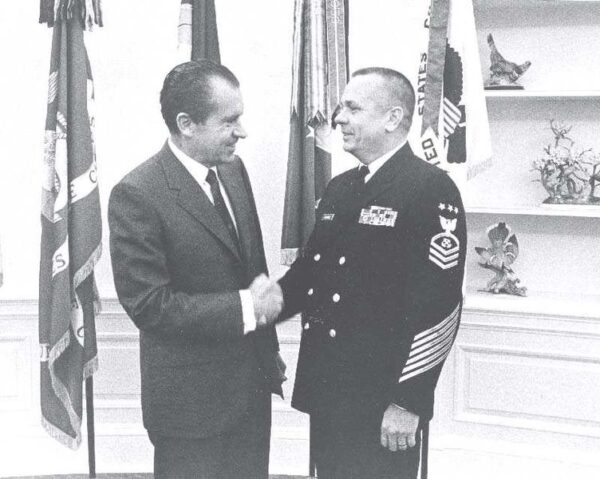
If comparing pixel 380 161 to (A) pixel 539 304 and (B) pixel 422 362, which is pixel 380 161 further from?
(A) pixel 539 304

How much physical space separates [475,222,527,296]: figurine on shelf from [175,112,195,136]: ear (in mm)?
1823

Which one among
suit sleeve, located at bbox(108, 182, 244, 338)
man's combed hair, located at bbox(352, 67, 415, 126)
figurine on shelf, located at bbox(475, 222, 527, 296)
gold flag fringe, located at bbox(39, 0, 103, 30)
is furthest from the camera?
figurine on shelf, located at bbox(475, 222, 527, 296)

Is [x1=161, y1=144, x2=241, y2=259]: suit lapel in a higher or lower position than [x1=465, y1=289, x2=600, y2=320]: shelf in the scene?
higher

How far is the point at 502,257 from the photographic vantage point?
3236 millimetres

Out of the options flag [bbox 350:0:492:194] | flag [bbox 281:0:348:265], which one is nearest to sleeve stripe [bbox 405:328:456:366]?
flag [bbox 350:0:492:194]

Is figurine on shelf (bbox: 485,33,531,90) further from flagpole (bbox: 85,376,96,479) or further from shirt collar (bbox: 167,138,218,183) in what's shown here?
flagpole (bbox: 85,376,96,479)

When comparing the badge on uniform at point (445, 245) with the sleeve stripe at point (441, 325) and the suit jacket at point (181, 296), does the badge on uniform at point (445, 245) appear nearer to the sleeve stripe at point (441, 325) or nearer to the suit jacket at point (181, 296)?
the sleeve stripe at point (441, 325)

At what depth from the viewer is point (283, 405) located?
3.39 m

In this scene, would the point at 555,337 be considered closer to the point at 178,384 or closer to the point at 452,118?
the point at 452,118

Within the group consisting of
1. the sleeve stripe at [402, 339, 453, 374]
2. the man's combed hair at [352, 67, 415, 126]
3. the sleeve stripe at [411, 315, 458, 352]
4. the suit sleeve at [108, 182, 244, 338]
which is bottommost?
the sleeve stripe at [402, 339, 453, 374]

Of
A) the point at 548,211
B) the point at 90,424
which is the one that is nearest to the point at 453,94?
the point at 548,211

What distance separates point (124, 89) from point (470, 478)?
2.44m

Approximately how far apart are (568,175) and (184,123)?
6.49 feet

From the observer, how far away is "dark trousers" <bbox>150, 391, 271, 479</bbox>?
6.06 feet
